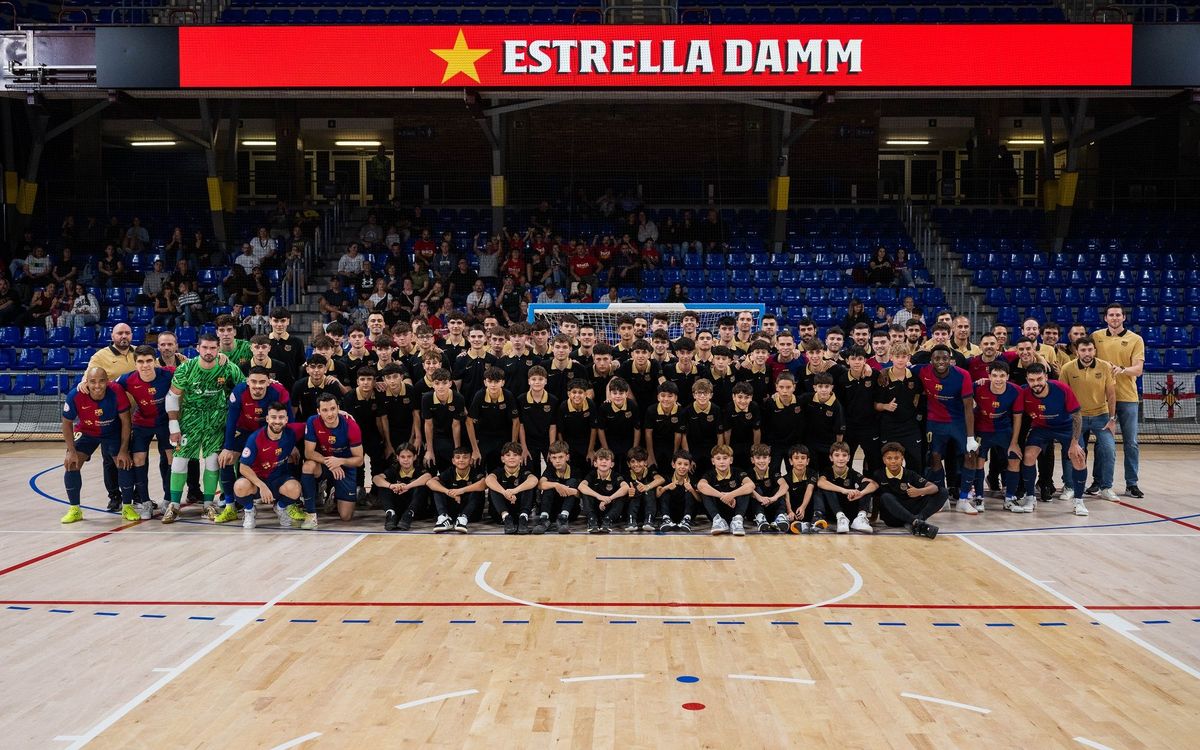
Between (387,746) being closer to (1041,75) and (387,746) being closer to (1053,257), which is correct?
(1041,75)

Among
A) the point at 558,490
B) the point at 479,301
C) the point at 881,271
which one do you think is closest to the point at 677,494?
the point at 558,490

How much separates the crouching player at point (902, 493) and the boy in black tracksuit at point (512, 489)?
11.8ft

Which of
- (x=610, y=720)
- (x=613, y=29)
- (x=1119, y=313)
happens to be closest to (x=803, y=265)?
(x=613, y=29)

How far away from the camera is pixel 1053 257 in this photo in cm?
2323

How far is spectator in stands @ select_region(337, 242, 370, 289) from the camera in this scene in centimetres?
2187

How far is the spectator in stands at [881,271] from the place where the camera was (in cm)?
2206

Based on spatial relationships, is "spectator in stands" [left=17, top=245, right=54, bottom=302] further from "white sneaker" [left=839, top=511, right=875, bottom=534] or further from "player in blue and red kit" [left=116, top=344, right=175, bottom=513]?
"white sneaker" [left=839, top=511, right=875, bottom=534]

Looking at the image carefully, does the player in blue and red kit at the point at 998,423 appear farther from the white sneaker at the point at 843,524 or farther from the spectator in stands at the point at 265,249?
the spectator in stands at the point at 265,249

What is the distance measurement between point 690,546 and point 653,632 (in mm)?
2836

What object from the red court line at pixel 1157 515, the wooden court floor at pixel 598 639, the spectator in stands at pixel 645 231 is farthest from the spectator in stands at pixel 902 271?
the wooden court floor at pixel 598 639

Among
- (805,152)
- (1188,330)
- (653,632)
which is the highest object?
(805,152)

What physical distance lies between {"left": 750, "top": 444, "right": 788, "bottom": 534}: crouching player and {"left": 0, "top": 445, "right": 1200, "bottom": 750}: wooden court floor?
14.9 inches

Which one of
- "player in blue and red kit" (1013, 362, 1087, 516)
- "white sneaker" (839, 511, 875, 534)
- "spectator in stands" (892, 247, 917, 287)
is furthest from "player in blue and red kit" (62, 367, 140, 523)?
"spectator in stands" (892, 247, 917, 287)

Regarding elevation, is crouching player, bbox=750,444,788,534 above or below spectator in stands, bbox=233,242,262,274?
below
